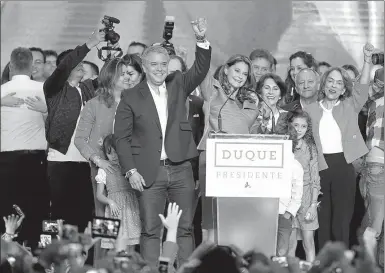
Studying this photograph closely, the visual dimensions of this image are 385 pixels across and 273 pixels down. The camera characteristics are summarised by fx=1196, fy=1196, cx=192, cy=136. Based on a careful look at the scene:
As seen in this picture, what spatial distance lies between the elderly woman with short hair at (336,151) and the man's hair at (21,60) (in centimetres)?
202

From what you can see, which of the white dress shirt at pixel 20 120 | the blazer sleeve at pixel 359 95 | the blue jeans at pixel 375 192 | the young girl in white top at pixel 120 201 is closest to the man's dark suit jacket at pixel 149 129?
the young girl in white top at pixel 120 201

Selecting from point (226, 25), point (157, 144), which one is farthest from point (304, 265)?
point (226, 25)

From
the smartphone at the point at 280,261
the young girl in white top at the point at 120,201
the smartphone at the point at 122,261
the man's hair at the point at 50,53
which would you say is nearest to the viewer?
the smartphone at the point at 122,261

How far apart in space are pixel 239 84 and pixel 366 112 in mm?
1647

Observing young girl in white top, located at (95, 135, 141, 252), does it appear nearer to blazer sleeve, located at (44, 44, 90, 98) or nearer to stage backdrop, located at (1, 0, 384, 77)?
blazer sleeve, located at (44, 44, 90, 98)

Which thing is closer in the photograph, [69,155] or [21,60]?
[69,155]

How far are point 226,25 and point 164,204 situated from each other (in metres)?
3.29

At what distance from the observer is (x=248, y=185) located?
7117mm

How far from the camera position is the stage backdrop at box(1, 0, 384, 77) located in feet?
33.1

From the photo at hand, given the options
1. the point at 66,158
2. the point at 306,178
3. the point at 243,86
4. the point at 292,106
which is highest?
the point at 243,86

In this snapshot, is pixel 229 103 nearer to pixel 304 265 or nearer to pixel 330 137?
pixel 330 137

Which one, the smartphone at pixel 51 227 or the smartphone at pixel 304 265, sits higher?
the smartphone at pixel 304 265

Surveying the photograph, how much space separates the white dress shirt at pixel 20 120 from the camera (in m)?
8.54

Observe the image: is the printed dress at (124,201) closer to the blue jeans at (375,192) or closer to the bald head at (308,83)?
the bald head at (308,83)
